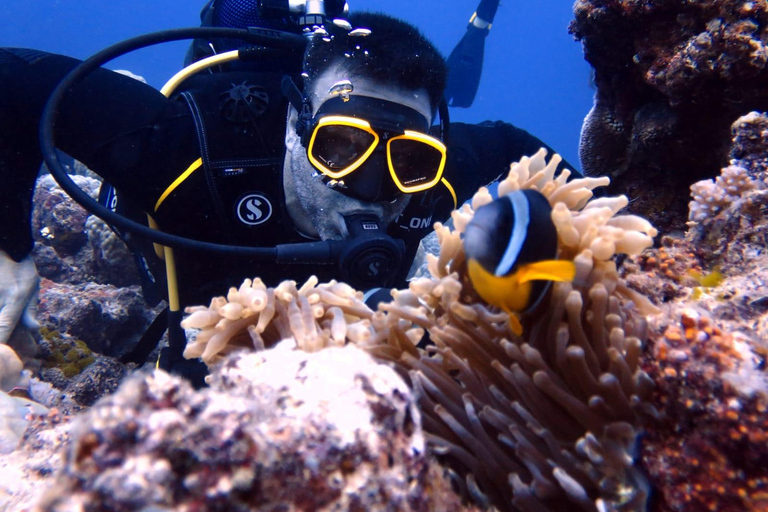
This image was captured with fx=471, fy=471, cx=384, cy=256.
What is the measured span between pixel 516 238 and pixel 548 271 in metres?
0.10

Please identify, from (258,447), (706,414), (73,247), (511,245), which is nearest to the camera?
(258,447)

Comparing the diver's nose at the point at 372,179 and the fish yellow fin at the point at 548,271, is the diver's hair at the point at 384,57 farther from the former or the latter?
the fish yellow fin at the point at 548,271

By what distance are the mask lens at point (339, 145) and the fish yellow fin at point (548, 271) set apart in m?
1.68

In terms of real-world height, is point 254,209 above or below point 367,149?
below

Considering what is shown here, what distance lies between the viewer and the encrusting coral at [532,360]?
103cm

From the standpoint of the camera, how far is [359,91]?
2584 millimetres

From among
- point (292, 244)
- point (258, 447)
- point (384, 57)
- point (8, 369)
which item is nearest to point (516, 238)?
point (258, 447)

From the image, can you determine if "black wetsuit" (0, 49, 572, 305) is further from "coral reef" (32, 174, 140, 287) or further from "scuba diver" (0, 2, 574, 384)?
"coral reef" (32, 174, 140, 287)

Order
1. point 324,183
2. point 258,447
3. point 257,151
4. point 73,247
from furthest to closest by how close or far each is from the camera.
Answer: point 73,247, point 257,151, point 324,183, point 258,447

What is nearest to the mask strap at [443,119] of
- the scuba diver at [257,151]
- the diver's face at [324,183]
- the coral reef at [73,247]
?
the scuba diver at [257,151]

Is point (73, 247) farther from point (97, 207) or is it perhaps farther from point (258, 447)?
point (258, 447)

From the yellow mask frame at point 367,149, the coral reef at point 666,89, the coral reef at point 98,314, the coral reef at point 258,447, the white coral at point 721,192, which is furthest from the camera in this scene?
the coral reef at point 98,314

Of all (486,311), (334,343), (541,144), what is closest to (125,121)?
→ (334,343)

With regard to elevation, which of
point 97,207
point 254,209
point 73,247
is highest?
point 254,209
